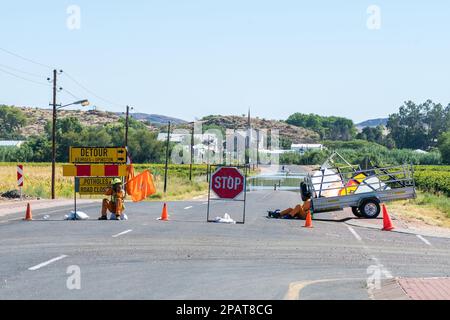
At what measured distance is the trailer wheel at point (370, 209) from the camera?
28.9 m

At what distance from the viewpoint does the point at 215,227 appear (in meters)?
24.2

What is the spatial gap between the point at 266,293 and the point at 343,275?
9.18ft

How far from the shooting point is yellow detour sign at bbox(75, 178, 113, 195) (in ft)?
90.9

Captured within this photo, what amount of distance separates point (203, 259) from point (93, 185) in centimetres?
1216

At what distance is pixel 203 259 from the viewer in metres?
16.4

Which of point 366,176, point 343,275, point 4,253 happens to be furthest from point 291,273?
point 366,176

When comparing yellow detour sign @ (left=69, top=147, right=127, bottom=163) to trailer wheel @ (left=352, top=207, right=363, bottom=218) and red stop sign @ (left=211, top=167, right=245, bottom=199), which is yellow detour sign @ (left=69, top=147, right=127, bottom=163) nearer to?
red stop sign @ (left=211, top=167, right=245, bottom=199)

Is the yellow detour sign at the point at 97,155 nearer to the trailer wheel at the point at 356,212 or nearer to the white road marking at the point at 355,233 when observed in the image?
the white road marking at the point at 355,233

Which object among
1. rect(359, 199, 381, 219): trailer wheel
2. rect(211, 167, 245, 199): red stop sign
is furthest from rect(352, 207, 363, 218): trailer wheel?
rect(211, 167, 245, 199): red stop sign

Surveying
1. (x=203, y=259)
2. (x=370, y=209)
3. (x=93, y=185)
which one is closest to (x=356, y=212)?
(x=370, y=209)

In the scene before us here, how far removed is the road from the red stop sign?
1.14 m

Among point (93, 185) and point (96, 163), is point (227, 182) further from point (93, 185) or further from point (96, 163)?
point (93, 185)

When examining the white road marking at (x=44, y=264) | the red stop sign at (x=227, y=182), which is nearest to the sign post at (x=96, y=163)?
the red stop sign at (x=227, y=182)

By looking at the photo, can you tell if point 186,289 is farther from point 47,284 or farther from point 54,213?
point 54,213
